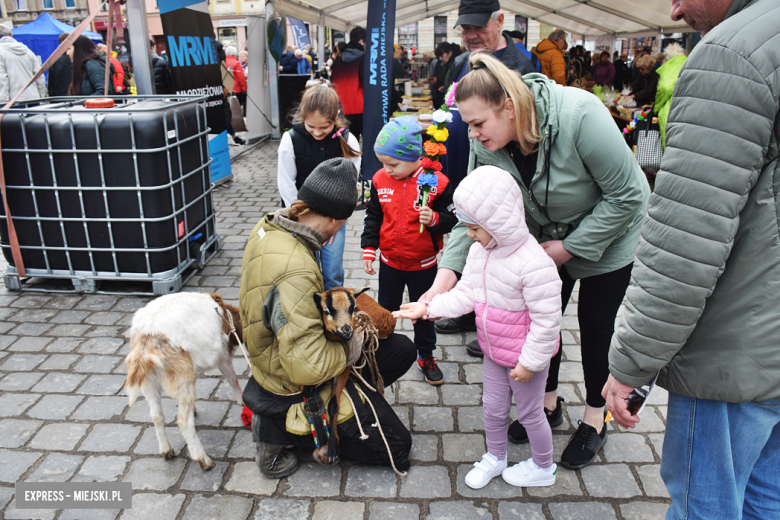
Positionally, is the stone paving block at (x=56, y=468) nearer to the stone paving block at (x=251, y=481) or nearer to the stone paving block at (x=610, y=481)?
the stone paving block at (x=251, y=481)

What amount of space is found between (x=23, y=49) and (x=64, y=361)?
645cm

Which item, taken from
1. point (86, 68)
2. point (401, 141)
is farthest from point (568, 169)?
point (86, 68)

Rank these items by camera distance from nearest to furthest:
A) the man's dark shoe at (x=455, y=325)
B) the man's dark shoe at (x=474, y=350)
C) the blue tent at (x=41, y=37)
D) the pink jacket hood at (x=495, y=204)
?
the pink jacket hood at (x=495, y=204) → the man's dark shoe at (x=474, y=350) → the man's dark shoe at (x=455, y=325) → the blue tent at (x=41, y=37)

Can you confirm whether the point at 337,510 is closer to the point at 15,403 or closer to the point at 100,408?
the point at 100,408

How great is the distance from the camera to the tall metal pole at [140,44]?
5375mm

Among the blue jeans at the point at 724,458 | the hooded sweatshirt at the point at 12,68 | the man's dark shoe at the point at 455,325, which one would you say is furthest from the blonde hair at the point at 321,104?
the hooded sweatshirt at the point at 12,68

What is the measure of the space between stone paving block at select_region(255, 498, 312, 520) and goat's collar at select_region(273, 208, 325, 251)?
1242 millimetres

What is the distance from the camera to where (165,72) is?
28.1 ft

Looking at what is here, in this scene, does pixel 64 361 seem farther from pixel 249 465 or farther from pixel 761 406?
pixel 761 406

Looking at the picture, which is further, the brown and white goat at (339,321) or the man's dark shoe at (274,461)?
the man's dark shoe at (274,461)

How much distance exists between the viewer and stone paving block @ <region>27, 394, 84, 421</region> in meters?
3.21

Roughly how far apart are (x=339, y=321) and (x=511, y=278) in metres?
Result: 0.79

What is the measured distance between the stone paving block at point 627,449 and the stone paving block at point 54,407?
10.4ft

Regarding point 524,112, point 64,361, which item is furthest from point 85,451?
point 524,112
